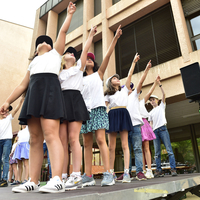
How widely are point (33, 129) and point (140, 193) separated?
1.25 meters

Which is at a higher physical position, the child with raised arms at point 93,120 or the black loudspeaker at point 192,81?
the black loudspeaker at point 192,81

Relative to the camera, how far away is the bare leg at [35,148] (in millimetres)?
1949

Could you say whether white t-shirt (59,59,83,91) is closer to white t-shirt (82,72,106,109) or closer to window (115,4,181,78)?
white t-shirt (82,72,106,109)

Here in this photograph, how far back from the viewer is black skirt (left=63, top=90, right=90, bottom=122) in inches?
84.3

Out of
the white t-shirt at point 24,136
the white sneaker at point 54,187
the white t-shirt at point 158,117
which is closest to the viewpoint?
the white sneaker at point 54,187

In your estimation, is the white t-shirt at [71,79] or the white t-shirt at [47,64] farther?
the white t-shirt at [71,79]

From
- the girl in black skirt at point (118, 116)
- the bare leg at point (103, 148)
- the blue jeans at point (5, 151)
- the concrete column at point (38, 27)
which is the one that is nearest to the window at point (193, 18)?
the girl in black skirt at point (118, 116)

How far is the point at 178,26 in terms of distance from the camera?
6777 millimetres

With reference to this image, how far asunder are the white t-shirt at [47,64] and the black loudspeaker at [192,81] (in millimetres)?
3641

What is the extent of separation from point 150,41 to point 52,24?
728cm

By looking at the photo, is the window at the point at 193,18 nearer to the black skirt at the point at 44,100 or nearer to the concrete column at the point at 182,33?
the concrete column at the point at 182,33

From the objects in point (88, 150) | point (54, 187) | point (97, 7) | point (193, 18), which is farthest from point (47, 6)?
point (54, 187)

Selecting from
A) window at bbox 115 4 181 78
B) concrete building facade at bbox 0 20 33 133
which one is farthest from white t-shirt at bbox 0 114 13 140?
concrete building facade at bbox 0 20 33 133

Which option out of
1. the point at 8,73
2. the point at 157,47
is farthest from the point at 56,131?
the point at 8,73
